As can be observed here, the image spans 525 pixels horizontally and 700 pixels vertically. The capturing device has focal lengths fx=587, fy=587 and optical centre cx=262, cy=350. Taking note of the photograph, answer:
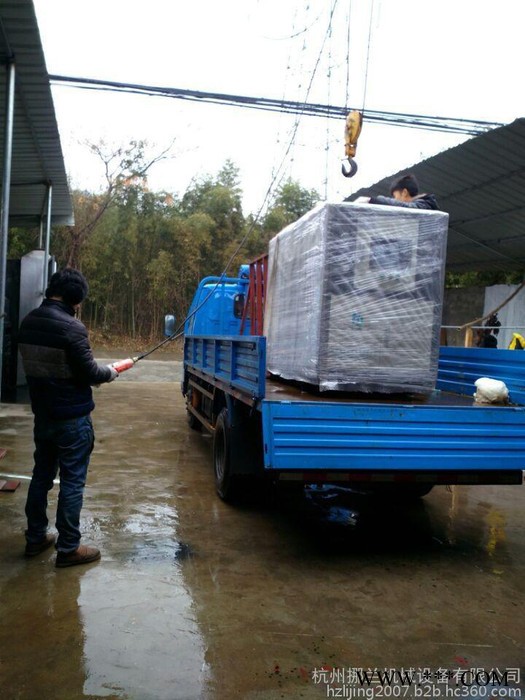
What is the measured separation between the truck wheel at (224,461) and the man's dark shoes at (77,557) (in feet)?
4.74

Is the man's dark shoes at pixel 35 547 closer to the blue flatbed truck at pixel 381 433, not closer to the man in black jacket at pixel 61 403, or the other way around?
the man in black jacket at pixel 61 403

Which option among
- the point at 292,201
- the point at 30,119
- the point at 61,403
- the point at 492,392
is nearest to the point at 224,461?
the point at 61,403

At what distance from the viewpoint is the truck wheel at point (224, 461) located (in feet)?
16.1

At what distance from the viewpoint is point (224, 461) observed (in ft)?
16.5

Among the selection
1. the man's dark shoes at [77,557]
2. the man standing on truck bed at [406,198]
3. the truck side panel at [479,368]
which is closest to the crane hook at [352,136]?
the man standing on truck bed at [406,198]

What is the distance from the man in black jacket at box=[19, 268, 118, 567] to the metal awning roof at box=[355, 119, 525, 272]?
16.7 ft

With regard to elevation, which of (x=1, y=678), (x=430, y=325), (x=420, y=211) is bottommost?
(x=1, y=678)

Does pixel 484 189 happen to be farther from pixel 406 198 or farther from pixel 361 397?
pixel 361 397

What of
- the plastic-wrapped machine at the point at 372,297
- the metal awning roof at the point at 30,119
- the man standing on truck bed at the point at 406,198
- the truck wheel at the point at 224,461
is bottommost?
the truck wheel at the point at 224,461

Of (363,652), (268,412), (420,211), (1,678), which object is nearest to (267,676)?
(363,652)

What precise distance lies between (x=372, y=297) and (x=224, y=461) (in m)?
1.98

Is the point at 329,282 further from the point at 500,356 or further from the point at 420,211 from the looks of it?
the point at 500,356

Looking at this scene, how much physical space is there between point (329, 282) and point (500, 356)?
1706 mm

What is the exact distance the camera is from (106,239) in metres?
21.6
